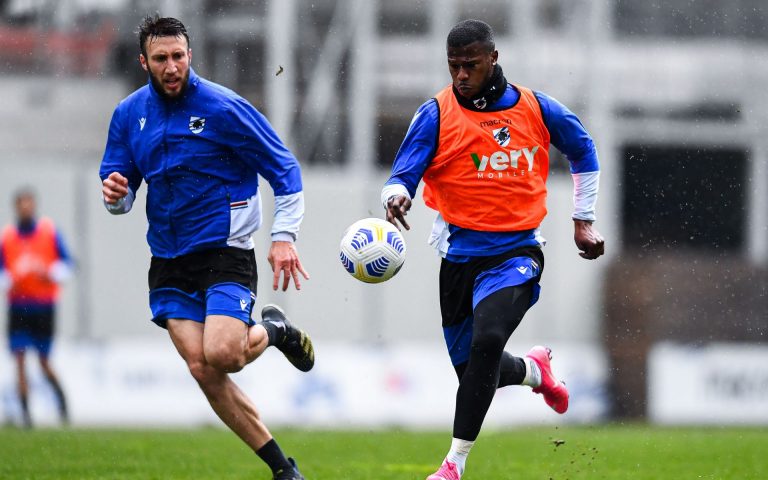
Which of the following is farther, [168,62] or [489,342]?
[168,62]

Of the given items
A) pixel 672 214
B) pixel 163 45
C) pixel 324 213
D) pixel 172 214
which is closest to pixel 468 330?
pixel 172 214

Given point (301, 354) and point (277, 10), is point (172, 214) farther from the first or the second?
point (277, 10)

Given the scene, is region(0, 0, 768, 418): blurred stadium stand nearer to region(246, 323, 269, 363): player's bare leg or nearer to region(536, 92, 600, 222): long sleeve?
region(536, 92, 600, 222): long sleeve

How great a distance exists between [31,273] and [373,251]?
8.36 meters

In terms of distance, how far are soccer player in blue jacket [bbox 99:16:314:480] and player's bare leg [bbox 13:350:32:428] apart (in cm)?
698

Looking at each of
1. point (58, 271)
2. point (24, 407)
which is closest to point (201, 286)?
point (24, 407)

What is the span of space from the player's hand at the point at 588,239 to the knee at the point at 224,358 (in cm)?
201

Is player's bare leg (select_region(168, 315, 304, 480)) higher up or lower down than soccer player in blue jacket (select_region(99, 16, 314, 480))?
lower down

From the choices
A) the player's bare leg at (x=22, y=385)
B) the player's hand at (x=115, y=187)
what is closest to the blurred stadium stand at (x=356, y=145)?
the player's bare leg at (x=22, y=385)

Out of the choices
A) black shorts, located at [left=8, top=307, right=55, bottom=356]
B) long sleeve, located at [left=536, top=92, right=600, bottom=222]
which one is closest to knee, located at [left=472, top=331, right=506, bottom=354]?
long sleeve, located at [left=536, top=92, right=600, bottom=222]

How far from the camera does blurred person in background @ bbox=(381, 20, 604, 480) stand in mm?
6953

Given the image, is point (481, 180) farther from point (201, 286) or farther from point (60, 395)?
point (60, 395)

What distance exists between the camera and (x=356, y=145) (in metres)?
19.2

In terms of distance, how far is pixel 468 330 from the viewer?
725 centimetres
